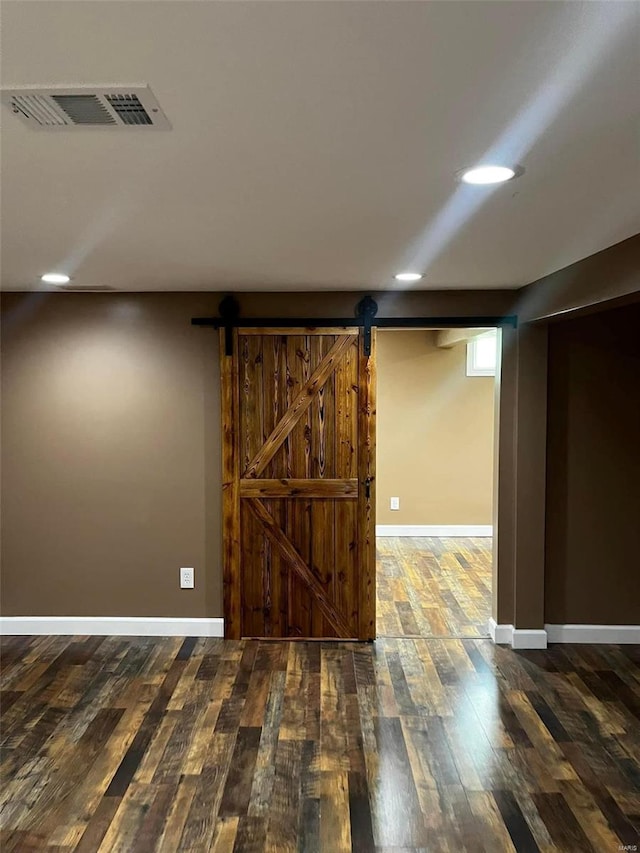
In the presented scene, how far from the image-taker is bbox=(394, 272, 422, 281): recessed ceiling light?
3348mm

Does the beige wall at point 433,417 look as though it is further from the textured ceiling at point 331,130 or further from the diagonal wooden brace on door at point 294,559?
the textured ceiling at point 331,130

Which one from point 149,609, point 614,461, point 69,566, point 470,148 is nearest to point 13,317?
point 69,566

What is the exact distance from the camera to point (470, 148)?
148 centimetres

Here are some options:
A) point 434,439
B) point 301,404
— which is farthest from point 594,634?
point 434,439

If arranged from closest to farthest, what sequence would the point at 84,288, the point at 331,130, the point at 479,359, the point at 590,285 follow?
the point at 331,130, the point at 590,285, the point at 84,288, the point at 479,359

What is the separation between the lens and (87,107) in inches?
49.9

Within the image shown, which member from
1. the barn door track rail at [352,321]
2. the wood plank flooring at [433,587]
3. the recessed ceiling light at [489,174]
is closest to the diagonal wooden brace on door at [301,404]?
the barn door track rail at [352,321]

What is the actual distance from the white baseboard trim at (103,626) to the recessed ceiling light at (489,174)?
3.33m

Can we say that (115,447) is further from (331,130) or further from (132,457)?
(331,130)

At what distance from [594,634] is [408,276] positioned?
2.51m

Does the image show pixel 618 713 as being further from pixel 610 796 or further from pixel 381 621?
pixel 381 621

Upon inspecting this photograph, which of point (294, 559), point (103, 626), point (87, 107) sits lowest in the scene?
point (103, 626)

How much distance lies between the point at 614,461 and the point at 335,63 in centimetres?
353

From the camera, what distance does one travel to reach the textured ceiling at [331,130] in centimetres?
98
